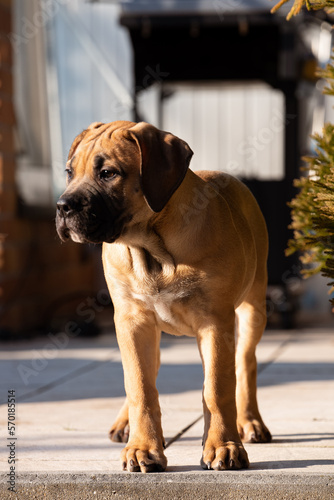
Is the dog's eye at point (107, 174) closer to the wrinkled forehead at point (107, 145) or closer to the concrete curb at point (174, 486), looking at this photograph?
the wrinkled forehead at point (107, 145)

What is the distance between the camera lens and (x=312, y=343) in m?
6.83

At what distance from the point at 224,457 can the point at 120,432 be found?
0.77m

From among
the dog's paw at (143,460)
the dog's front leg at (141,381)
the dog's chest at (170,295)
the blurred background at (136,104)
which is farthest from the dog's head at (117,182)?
the blurred background at (136,104)

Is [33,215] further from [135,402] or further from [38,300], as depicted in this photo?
[135,402]

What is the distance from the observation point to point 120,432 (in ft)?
11.8

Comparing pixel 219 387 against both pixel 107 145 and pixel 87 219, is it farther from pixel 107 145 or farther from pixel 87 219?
pixel 107 145

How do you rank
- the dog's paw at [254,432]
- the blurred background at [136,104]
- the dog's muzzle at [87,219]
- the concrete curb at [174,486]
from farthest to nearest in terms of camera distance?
1. the blurred background at [136,104]
2. the dog's paw at [254,432]
3. the dog's muzzle at [87,219]
4. the concrete curb at [174,486]

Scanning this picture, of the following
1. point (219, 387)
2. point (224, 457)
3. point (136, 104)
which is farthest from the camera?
point (136, 104)

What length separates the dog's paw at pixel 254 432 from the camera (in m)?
3.50

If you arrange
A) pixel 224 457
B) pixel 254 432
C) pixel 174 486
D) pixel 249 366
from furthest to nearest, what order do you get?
pixel 249 366
pixel 254 432
pixel 224 457
pixel 174 486

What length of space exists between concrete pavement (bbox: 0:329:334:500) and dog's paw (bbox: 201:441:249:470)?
5cm

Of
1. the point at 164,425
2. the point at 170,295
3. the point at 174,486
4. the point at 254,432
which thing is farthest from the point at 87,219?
the point at 164,425

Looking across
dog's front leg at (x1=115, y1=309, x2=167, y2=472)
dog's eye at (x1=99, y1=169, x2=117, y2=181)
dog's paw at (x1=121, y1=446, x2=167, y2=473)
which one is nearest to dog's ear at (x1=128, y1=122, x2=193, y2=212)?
dog's eye at (x1=99, y1=169, x2=117, y2=181)

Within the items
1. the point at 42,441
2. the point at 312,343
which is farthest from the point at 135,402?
the point at 312,343
